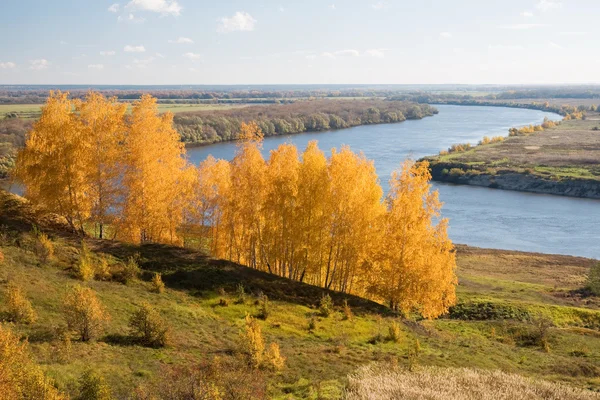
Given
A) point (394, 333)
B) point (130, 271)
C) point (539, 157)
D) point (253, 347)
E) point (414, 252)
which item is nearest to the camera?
point (253, 347)

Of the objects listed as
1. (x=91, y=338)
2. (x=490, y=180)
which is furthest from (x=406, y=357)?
(x=490, y=180)

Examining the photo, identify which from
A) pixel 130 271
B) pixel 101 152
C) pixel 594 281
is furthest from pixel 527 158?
pixel 130 271

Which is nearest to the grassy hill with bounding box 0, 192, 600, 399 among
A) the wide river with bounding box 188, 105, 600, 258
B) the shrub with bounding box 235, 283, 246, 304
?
the shrub with bounding box 235, 283, 246, 304

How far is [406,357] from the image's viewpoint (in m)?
22.0

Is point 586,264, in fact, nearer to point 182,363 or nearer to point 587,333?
point 587,333

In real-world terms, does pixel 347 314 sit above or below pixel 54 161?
below

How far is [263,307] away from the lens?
86.2ft

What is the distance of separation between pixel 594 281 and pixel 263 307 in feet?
122

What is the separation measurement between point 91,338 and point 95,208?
1824 cm

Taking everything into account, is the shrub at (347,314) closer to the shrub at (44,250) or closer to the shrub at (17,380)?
the shrub at (44,250)

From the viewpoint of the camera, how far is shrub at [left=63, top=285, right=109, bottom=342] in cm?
1723

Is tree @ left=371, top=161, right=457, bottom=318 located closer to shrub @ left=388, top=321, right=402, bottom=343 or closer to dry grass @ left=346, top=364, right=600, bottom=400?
shrub @ left=388, top=321, right=402, bottom=343

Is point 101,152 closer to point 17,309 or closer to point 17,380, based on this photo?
point 17,309

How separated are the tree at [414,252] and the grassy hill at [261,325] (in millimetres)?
1883
